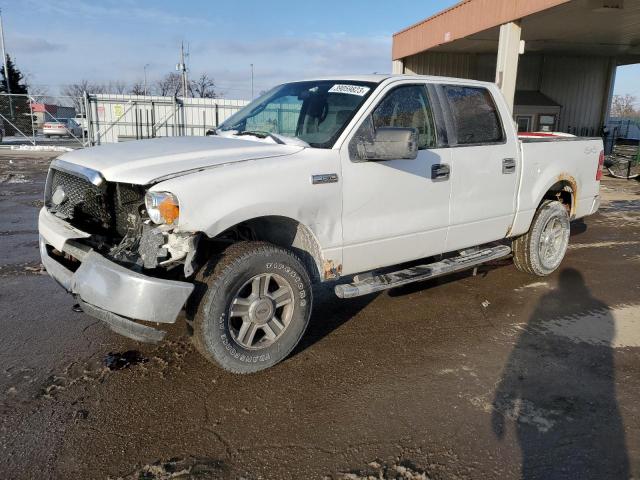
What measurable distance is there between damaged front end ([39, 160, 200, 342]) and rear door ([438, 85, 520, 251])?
8.26ft

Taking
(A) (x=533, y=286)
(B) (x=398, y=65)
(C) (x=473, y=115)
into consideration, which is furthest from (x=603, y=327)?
(B) (x=398, y=65)

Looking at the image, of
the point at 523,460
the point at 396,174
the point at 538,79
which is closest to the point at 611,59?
the point at 538,79

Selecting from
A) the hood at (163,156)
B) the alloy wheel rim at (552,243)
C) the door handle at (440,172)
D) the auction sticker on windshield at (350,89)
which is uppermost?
the auction sticker on windshield at (350,89)

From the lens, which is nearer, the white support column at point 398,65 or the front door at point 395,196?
the front door at point 395,196

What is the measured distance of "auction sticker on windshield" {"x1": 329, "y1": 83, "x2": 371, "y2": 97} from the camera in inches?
163

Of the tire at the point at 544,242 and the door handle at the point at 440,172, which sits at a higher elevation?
the door handle at the point at 440,172

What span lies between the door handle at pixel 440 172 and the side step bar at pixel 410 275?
30.8 inches

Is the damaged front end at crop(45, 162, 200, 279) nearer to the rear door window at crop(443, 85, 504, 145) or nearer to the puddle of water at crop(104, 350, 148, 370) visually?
the puddle of water at crop(104, 350, 148, 370)

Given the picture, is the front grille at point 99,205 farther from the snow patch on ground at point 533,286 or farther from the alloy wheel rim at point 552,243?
the alloy wheel rim at point 552,243

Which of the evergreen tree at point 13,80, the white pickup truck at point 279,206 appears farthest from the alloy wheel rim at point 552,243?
the evergreen tree at point 13,80

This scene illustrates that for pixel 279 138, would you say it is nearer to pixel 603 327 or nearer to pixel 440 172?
pixel 440 172

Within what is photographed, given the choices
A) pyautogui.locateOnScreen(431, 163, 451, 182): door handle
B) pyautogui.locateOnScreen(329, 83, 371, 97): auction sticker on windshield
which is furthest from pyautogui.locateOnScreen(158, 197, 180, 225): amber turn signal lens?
pyautogui.locateOnScreen(431, 163, 451, 182): door handle

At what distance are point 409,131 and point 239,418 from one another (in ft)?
7.14

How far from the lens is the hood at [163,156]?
326 cm
